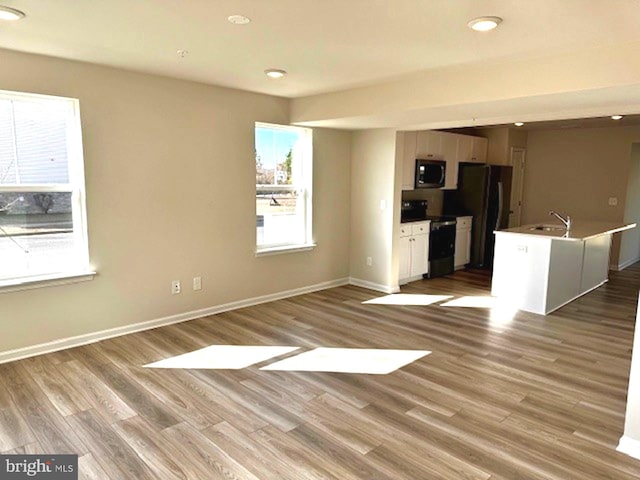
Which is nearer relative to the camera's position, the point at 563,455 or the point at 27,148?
the point at 563,455

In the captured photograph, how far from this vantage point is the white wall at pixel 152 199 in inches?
142

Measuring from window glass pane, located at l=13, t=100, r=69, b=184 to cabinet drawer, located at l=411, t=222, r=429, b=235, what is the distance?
4.23 metres

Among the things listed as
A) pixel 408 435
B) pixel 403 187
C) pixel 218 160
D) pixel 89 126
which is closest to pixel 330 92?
pixel 218 160

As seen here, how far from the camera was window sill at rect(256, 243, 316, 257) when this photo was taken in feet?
16.9

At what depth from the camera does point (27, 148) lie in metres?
3.49

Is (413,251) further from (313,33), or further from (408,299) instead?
(313,33)

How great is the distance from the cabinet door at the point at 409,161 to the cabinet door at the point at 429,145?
12 centimetres

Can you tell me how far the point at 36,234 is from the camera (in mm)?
3617

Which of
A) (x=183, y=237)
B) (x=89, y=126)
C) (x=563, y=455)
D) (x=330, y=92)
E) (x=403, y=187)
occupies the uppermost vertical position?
(x=330, y=92)

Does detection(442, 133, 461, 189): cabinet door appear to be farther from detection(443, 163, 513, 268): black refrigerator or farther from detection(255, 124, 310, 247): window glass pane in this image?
detection(255, 124, 310, 247): window glass pane

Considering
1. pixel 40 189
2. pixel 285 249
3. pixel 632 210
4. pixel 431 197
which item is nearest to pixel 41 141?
pixel 40 189

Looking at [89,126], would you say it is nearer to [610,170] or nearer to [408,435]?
[408,435]

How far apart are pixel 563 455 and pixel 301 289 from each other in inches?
144

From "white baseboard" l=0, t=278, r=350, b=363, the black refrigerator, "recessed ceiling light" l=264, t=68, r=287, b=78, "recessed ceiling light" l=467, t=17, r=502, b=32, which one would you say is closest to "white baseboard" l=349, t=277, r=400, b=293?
"white baseboard" l=0, t=278, r=350, b=363
